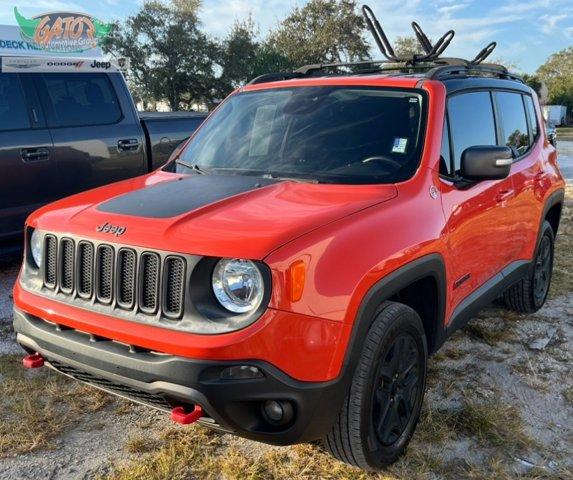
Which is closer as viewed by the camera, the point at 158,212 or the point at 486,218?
the point at 158,212

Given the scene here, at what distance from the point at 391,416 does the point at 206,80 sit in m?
37.7

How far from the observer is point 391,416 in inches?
106

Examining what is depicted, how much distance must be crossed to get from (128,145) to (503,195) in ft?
12.5

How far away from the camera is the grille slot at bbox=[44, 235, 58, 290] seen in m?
2.63

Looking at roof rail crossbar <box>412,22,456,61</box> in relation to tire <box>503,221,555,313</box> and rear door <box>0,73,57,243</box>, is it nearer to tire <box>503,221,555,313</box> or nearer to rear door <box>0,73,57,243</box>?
tire <box>503,221,555,313</box>

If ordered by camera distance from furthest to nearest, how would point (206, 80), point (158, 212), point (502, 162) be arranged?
point (206, 80) < point (502, 162) < point (158, 212)

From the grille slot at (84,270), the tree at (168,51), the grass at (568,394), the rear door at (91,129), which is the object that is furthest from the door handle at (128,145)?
the tree at (168,51)

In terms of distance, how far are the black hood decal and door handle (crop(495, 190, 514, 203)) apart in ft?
5.02

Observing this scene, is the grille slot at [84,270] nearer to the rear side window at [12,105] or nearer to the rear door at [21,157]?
the rear door at [21,157]

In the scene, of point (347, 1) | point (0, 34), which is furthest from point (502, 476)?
point (347, 1)

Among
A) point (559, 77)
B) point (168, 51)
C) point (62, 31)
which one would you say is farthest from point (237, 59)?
point (559, 77)

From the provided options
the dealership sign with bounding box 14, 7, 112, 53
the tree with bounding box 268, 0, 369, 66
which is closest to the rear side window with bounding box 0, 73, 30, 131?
the dealership sign with bounding box 14, 7, 112, 53

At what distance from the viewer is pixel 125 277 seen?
2373 mm

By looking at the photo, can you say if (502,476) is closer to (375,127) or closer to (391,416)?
(391,416)
